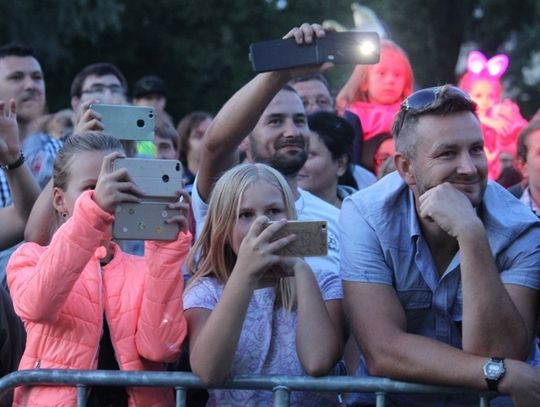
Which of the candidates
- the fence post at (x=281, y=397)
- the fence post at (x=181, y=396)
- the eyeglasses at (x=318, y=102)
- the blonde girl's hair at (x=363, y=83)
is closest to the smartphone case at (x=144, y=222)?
the fence post at (x=181, y=396)

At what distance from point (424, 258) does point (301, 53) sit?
39.5 inches

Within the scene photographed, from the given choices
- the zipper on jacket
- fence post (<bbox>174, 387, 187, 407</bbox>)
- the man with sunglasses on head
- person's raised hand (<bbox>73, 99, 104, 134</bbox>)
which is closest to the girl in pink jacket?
the zipper on jacket

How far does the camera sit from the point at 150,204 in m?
4.12

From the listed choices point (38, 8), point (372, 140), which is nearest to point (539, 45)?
point (38, 8)

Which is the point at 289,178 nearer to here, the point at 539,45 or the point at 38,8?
the point at 38,8

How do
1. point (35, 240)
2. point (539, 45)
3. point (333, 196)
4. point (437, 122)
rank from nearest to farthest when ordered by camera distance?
point (437, 122) < point (35, 240) < point (333, 196) < point (539, 45)

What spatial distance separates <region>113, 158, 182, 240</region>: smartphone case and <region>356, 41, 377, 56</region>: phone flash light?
3.61 feet

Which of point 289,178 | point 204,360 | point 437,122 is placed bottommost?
point 204,360

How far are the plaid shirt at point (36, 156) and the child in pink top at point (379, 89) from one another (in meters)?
2.18

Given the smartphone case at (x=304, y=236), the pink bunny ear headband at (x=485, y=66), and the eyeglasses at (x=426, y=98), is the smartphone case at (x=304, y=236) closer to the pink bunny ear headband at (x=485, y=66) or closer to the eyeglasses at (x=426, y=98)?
the eyeglasses at (x=426, y=98)

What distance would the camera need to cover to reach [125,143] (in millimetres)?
6035

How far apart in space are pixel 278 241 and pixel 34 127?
4.60m

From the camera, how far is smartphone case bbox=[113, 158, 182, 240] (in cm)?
407

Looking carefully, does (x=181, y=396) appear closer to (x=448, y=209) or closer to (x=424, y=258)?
(x=424, y=258)
